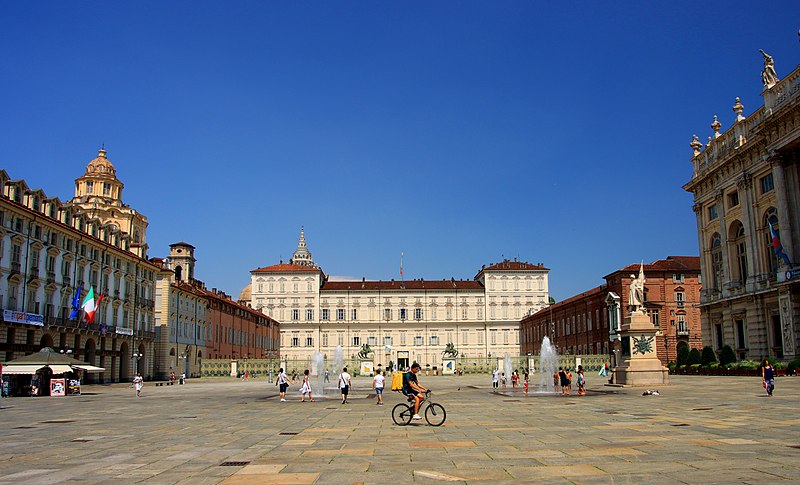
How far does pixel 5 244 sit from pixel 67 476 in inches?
1560

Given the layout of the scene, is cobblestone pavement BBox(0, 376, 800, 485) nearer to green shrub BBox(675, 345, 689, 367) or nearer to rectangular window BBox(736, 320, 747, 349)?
rectangular window BBox(736, 320, 747, 349)

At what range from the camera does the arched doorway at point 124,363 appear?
6356cm

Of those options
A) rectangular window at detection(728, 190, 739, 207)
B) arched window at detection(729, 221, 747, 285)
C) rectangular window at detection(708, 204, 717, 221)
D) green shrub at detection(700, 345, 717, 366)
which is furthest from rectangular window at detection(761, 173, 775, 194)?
green shrub at detection(700, 345, 717, 366)

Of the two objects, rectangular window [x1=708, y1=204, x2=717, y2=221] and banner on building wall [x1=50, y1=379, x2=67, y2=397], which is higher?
rectangular window [x1=708, y1=204, x2=717, y2=221]

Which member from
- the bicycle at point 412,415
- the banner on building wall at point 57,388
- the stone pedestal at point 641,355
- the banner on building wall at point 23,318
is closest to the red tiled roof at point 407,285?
the banner on building wall at point 23,318

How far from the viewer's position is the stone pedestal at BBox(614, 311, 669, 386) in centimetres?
3603

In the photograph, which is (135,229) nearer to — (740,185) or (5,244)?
(5,244)

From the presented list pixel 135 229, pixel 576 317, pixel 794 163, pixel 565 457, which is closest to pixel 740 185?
pixel 794 163

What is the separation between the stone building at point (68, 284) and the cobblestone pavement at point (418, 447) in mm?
25381

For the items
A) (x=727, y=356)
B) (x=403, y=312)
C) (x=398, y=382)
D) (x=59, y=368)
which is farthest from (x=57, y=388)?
(x=403, y=312)

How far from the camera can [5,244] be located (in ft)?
144

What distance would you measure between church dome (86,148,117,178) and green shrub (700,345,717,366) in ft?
237

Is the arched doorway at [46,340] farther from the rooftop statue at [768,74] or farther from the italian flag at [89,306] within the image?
the rooftop statue at [768,74]

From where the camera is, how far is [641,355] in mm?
36469
